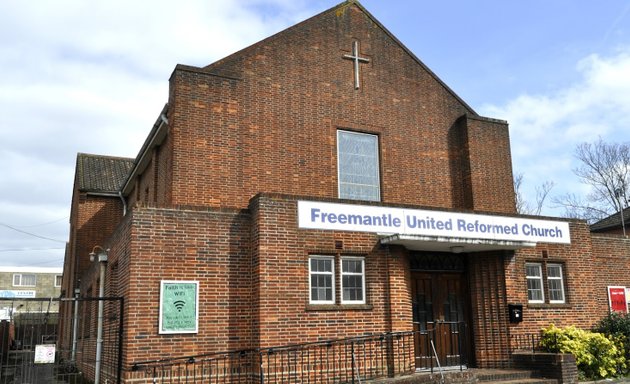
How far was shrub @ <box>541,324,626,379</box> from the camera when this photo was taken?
14.0m

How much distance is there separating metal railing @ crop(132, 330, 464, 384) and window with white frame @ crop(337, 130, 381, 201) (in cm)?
501

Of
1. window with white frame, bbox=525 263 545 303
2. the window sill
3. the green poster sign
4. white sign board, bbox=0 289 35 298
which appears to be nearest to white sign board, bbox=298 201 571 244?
window with white frame, bbox=525 263 545 303

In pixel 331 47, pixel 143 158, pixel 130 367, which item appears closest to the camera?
pixel 130 367

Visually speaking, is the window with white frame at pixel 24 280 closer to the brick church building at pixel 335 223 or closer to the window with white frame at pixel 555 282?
the brick church building at pixel 335 223

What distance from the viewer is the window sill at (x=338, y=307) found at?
41.3 feet

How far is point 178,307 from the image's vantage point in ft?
39.3

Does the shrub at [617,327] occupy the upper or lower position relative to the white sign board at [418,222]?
lower

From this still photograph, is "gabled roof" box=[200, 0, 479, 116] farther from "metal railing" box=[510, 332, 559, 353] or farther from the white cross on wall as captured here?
"metal railing" box=[510, 332, 559, 353]

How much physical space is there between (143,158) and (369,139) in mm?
7826

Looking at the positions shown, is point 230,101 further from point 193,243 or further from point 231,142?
point 193,243

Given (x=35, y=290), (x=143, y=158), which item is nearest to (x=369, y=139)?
(x=143, y=158)

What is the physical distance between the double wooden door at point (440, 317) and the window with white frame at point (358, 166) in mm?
3337

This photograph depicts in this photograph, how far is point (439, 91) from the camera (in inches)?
747

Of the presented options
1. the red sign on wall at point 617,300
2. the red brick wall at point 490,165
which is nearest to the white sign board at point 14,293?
the red brick wall at point 490,165
